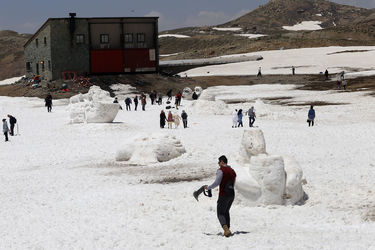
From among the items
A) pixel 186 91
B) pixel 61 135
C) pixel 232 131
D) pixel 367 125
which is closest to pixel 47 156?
pixel 61 135

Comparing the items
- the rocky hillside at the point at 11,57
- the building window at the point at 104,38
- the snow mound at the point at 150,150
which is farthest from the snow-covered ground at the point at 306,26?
the snow mound at the point at 150,150

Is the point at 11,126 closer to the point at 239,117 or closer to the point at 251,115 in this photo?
the point at 239,117

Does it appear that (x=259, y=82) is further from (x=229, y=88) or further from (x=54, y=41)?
(x=54, y=41)

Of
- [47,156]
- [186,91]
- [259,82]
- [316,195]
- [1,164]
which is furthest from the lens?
[259,82]

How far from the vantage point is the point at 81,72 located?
2532 inches

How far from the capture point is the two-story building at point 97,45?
63.5 metres

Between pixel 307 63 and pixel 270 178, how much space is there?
71.1m

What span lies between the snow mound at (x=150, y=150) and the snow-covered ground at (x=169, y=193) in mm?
273

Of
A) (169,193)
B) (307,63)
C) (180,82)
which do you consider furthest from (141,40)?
(169,193)

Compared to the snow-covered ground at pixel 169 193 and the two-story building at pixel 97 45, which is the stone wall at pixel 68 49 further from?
the snow-covered ground at pixel 169 193

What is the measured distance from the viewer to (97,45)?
64938 millimetres

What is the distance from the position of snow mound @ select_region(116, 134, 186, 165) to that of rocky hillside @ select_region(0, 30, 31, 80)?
328ft

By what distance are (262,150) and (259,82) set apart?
55214 mm

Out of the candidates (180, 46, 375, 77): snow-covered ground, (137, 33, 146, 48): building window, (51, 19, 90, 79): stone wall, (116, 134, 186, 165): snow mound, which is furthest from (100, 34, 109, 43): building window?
(116, 134, 186, 165): snow mound
